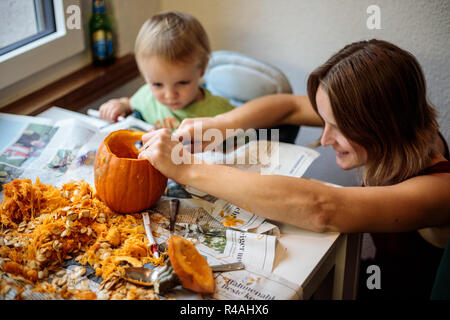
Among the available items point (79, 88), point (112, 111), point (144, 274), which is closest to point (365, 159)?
point (144, 274)

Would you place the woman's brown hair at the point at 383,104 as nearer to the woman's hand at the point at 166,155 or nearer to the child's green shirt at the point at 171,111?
the woman's hand at the point at 166,155

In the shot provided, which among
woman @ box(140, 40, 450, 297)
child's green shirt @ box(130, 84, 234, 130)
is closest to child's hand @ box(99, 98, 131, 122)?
child's green shirt @ box(130, 84, 234, 130)

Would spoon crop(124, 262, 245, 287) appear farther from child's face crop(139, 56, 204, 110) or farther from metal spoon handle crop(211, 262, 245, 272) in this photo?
child's face crop(139, 56, 204, 110)

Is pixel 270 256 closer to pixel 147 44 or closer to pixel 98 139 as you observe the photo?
pixel 98 139

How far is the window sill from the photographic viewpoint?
53.2 inches

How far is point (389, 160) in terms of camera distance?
0.95m

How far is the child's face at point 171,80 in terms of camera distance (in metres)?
1.23

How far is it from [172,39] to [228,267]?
712 millimetres

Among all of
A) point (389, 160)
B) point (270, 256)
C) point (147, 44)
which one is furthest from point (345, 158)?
point (147, 44)

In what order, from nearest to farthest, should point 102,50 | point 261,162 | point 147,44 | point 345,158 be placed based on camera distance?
point 345,158 → point 261,162 → point 147,44 → point 102,50

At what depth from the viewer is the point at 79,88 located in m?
1.49

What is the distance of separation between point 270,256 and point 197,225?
18cm

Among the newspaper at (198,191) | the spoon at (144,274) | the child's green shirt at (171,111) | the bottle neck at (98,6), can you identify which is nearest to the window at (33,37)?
the bottle neck at (98,6)

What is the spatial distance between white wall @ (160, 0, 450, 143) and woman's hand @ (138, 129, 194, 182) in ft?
3.15
